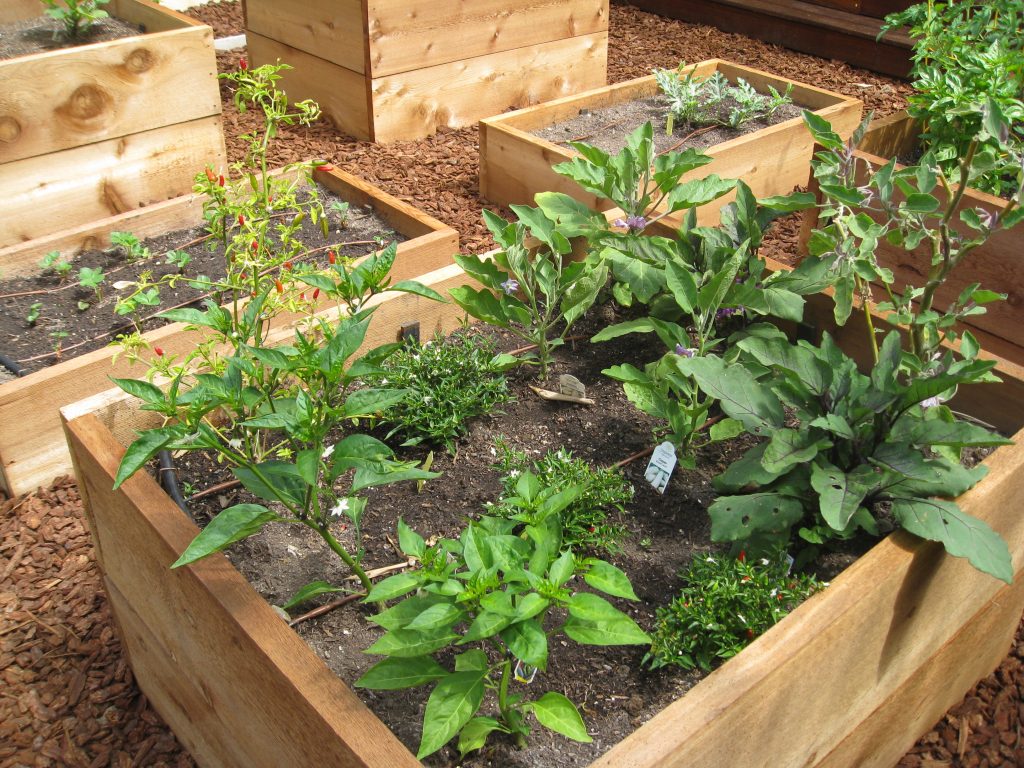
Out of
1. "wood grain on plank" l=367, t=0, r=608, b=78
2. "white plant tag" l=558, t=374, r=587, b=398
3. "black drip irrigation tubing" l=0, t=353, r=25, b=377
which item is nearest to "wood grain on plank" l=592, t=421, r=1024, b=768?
"white plant tag" l=558, t=374, r=587, b=398

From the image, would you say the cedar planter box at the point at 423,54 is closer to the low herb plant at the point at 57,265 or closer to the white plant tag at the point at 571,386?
the low herb plant at the point at 57,265

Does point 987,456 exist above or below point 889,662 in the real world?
above

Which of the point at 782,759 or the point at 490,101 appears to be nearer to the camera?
the point at 782,759

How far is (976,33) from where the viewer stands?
372 centimetres

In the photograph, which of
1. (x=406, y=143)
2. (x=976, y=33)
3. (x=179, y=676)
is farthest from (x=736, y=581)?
(x=406, y=143)

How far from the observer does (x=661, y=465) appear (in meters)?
2.02

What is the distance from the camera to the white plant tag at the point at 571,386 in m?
2.28

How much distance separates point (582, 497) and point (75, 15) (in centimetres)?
320

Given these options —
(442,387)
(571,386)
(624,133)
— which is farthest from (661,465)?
(624,133)

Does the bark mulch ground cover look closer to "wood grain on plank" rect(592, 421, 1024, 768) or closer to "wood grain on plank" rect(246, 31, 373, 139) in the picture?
"wood grain on plank" rect(592, 421, 1024, 768)

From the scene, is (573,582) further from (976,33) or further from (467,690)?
(976,33)

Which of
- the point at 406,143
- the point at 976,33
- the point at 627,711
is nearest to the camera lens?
the point at 627,711

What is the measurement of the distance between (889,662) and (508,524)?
0.76 m

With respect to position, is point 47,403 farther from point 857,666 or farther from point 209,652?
point 857,666
